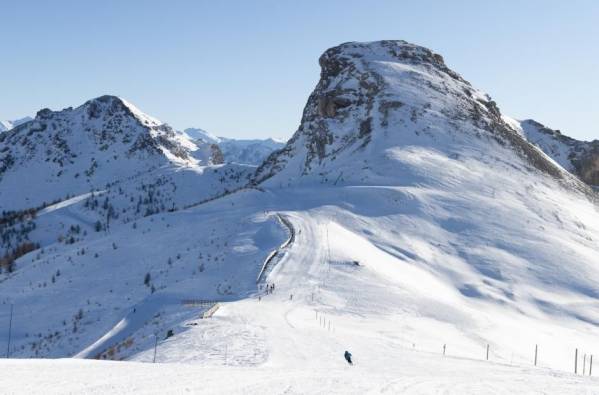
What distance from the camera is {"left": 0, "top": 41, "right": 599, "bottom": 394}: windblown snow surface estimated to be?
15.8 m

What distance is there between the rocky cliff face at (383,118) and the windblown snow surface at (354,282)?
0.43m

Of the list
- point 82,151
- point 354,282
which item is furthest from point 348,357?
point 82,151

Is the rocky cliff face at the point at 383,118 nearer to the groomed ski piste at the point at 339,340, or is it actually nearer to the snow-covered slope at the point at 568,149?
the groomed ski piste at the point at 339,340

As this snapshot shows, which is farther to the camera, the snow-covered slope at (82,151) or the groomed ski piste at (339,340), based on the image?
the snow-covered slope at (82,151)

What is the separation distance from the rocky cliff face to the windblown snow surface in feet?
1.41

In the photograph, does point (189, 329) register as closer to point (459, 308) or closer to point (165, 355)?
point (165, 355)

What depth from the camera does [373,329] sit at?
81.4 feet

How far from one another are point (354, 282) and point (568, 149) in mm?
84243

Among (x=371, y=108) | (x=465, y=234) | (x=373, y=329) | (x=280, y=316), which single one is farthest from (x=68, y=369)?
(x=371, y=108)

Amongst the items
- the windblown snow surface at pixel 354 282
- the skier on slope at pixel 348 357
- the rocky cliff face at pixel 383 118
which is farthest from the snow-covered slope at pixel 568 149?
the skier on slope at pixel 348 357

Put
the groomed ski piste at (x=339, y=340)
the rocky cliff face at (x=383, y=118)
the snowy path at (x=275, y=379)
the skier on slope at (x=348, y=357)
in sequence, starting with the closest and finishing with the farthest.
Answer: the snowy path at (x=275, y=379) < the groomed ski piste at (x=339, y=340) < the skier on slope at (x=348, y=357) < the rocky cliff face at (x=383, y=118)

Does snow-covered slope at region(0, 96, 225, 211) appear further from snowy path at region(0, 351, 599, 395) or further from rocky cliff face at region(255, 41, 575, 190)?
snowy path at region(0, 351, 599, 395)

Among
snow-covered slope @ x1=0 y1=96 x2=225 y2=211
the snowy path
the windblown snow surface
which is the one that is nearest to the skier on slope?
the snowy path

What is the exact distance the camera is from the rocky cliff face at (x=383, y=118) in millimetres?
63375
